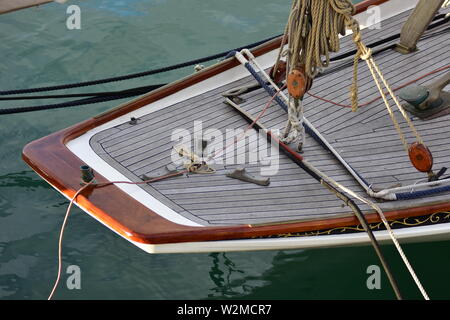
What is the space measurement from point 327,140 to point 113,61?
4.85 m

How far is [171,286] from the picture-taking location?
765cm

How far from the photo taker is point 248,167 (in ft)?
23.6

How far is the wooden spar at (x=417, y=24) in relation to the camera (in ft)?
28.0

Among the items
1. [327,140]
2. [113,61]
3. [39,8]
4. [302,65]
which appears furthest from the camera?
[39,8]

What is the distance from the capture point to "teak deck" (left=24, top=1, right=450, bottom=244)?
6.45 m

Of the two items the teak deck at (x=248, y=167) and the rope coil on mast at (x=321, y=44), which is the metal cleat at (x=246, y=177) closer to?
the teak deck at (x=248, y=167)

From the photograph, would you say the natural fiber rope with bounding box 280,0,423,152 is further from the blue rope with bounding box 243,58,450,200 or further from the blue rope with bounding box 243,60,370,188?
the blue rope with bounding box 243,60,370,188

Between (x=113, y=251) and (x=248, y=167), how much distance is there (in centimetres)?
184

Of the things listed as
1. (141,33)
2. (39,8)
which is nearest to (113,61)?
(141,33)

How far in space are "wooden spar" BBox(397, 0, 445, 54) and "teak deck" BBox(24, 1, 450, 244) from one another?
0.12 metres

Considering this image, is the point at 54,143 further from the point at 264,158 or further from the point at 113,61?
the point at 113,61

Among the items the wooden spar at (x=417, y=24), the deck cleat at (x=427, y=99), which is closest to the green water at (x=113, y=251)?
the deck cleat at (x=427, y=99)

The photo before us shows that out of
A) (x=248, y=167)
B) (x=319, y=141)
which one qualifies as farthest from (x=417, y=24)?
(x=248, y=167)

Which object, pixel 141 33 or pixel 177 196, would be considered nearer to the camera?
pixel 177 196
